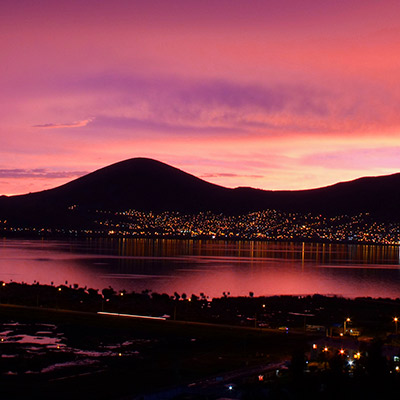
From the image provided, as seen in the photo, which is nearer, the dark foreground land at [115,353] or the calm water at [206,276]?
the dark foreground land at [115,353]

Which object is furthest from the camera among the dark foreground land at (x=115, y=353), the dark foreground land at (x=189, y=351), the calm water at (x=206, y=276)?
the calm water at (x=206, y=276)

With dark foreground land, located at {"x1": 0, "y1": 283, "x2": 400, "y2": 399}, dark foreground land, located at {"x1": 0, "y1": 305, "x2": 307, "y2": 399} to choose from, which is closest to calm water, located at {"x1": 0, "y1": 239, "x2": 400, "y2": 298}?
dark foreground land, located at {"x1": 0, "y1": 283, "x2": 400, "y2": 399}

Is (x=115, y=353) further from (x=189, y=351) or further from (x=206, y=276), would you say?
(x=206, y=276)

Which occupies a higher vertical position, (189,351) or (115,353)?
(189,351)

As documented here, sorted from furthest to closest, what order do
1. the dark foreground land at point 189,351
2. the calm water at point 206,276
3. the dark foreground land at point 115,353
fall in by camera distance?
the calm water at point 206,276
the dark foreground land at point 115,353
the dark foreground land at point 189,351

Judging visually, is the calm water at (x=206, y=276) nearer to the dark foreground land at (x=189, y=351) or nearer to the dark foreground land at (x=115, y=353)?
the dark foreground land at (x=189, y=351)

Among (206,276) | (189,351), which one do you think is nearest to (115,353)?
(189,351)

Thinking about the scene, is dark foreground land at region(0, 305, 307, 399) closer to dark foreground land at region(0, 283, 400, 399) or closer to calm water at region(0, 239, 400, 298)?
dark foreground land at region(0, 283, 400, 399)

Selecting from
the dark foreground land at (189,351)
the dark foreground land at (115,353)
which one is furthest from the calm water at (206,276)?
the dark foreground land at (115,353)

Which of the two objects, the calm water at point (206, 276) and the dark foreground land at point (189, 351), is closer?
the dark foreground land at point (189, 351)

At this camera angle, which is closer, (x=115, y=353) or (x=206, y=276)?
(x=115, y=353)
